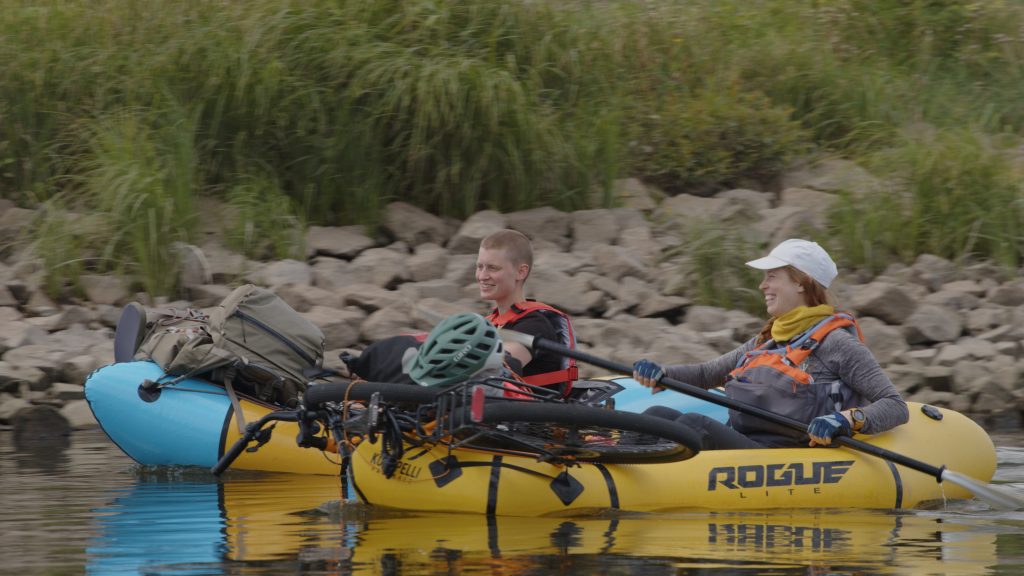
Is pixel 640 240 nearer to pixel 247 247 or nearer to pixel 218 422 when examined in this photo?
pixel 247 247

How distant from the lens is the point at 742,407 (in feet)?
18.5

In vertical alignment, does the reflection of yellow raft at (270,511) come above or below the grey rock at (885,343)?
below

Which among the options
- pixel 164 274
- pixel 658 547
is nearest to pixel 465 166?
pixel 164 274

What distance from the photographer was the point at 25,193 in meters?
10.7

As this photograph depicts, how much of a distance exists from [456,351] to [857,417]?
1.65 m

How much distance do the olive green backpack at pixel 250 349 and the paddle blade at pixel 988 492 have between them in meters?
2.86

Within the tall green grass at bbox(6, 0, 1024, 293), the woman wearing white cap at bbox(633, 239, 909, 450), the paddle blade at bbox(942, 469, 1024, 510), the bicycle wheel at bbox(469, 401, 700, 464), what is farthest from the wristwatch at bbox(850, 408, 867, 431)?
the tall green grass at bbox(6, 0, 1024, 293)

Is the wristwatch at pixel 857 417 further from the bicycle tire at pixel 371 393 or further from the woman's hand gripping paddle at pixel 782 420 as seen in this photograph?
the bicycle tire at pixel 371 393

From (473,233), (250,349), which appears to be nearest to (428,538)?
(250,349)

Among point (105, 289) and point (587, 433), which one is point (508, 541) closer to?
point (587, 433)

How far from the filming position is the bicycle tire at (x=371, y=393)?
4934 mm

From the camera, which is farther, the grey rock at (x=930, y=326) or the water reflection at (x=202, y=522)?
the grey rock at (x=930, y=326)

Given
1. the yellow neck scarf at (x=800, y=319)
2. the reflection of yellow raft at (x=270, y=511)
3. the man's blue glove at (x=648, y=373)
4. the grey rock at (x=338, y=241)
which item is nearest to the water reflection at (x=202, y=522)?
the reflection of yellow raft at (x=270, y=511)

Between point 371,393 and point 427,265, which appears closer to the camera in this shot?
point 371,393
